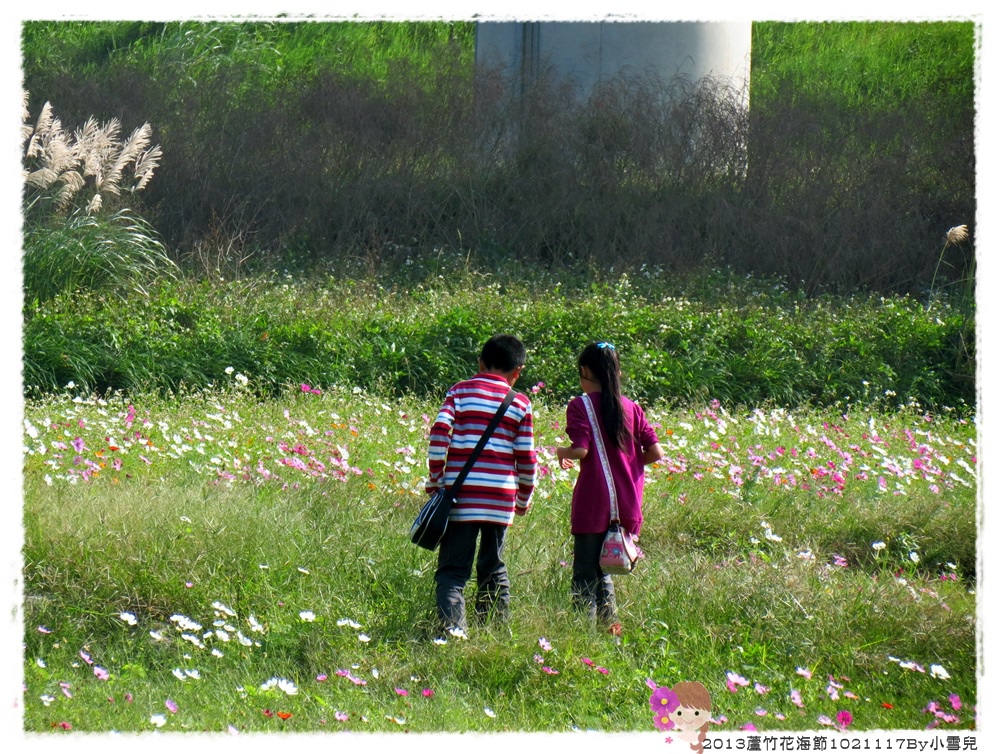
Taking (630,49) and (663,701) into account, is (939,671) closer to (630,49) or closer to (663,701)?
(663,701)

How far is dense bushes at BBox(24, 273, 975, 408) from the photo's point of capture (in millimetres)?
8891

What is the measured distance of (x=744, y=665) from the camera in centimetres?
431

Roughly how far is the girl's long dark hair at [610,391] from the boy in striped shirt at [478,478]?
13.0 inches

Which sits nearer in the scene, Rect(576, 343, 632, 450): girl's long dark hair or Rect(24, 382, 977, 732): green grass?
Rect(24, 382, 977, 732): green grass

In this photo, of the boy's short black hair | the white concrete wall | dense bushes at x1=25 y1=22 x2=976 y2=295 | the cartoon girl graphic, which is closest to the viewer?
the cartoon girl graphic

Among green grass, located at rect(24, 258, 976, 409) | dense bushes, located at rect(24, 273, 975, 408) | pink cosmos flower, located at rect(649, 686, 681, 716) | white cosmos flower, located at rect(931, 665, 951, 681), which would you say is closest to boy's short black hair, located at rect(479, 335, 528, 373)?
pink cosmos flower, located at rect(649, 686, 681, 716)

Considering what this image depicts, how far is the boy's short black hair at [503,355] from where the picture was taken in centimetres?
448

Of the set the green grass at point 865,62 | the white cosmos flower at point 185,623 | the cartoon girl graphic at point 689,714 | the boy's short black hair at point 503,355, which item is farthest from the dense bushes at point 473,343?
the green grass at point 865,62

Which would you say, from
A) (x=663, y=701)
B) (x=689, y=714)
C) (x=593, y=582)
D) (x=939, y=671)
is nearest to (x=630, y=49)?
(x=593, y=582)

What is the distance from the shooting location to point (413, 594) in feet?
15.0

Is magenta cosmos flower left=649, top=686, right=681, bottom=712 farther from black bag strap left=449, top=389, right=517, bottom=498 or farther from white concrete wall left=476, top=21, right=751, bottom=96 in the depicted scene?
white concrete wall left=476, top=21, right=751, bottom=96

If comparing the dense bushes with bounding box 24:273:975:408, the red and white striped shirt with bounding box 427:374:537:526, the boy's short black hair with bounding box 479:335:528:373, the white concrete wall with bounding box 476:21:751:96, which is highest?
the white concrete wall with bounding box 476:21:751:96

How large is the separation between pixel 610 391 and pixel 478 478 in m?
→ 0.64

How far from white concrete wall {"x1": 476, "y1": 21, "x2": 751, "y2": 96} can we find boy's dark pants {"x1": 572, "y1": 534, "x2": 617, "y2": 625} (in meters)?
12.5
